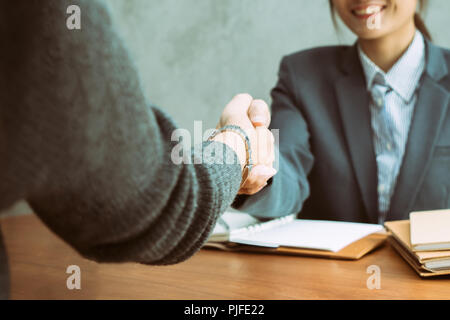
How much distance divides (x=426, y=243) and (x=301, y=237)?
23 cm

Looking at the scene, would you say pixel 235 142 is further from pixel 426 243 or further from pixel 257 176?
pixel 426 243

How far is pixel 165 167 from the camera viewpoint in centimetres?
39

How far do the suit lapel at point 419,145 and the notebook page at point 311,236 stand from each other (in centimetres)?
39

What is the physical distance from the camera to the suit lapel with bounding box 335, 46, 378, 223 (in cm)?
125

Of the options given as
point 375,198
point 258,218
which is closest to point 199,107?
point 375,198

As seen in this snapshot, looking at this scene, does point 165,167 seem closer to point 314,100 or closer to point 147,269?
point 147,269

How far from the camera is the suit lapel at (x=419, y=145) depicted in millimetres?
1200

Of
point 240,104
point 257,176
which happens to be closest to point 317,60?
point 240,104

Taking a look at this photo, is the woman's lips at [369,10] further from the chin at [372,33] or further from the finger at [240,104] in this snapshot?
the finger at [240,104]

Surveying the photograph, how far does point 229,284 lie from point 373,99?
84cm

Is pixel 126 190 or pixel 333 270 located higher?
pixel 126 190

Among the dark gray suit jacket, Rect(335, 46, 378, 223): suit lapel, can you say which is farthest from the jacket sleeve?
Rect(335, 46, 378, 223): suit lapel

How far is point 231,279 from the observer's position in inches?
26.6
